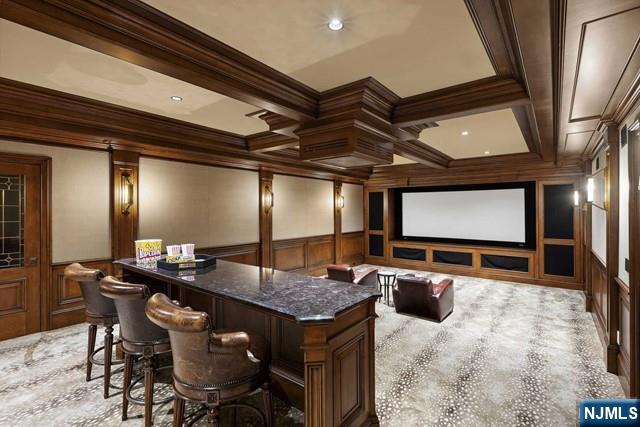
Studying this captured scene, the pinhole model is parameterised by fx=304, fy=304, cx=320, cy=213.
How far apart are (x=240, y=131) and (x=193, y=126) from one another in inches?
25.4

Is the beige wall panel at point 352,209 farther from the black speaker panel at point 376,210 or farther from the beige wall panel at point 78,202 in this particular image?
the beige wall panel at point 78,202

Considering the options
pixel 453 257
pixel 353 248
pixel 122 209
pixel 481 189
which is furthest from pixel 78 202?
pixel 481 189

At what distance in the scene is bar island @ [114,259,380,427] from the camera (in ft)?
4.94

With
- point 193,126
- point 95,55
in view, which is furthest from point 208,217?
point 95,55

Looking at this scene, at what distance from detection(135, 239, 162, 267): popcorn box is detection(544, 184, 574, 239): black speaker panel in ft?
22.5

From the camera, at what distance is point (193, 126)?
13.8 feet

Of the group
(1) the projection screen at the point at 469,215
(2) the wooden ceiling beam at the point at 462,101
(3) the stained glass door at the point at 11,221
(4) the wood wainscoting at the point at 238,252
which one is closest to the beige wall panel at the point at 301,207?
(4) the wood wainscoting at the point at 238,252

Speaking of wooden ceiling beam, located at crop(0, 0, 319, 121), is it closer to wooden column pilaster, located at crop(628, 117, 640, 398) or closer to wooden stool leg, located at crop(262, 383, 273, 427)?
wooden stool leg, located at crop(262, 383, 273, 427)

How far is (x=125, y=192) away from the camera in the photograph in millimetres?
4051

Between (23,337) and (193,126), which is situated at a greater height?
(193,126)

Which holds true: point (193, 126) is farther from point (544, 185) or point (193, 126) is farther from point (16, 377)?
point (544, 185)

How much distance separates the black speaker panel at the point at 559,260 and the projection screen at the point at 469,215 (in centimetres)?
67

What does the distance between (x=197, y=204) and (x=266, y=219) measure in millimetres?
1420

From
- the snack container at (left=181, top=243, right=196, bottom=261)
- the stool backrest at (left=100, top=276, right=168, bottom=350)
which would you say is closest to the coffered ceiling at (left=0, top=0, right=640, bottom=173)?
the snack container at (left=181, top=243, right=196, bottom=261)
